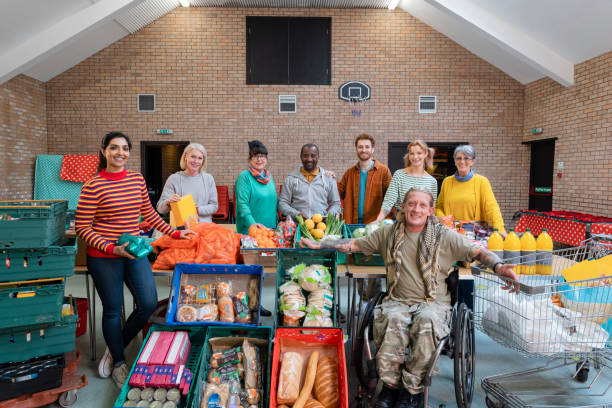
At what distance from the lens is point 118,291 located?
2561 mm

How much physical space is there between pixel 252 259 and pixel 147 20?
292 inches

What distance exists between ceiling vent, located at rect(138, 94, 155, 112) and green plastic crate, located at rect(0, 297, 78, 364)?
21.9 ft

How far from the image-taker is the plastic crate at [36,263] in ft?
7.22

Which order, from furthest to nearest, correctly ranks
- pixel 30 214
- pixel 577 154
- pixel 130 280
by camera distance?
pixel 577 154 < pixel 130 280 < pixel 30 214

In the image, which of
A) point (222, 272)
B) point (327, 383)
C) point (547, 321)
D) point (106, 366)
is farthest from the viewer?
point (106, 366)

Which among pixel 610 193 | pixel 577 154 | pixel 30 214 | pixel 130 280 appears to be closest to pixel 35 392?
pixel 130 280

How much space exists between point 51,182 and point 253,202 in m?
6.23

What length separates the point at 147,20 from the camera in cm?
802

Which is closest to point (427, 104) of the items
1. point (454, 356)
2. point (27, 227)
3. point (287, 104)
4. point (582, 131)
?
point (582, 131)

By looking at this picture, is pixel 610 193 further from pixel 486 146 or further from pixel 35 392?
pixel 35 392

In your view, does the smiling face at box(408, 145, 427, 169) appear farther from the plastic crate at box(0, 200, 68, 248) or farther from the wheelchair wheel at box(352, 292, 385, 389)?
the plastic crate at box(0, 200, 68, 248)

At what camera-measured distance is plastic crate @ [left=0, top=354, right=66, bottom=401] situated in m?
2.25

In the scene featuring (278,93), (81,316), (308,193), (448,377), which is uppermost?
(278,93)

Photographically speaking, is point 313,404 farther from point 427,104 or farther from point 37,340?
point 427,104
